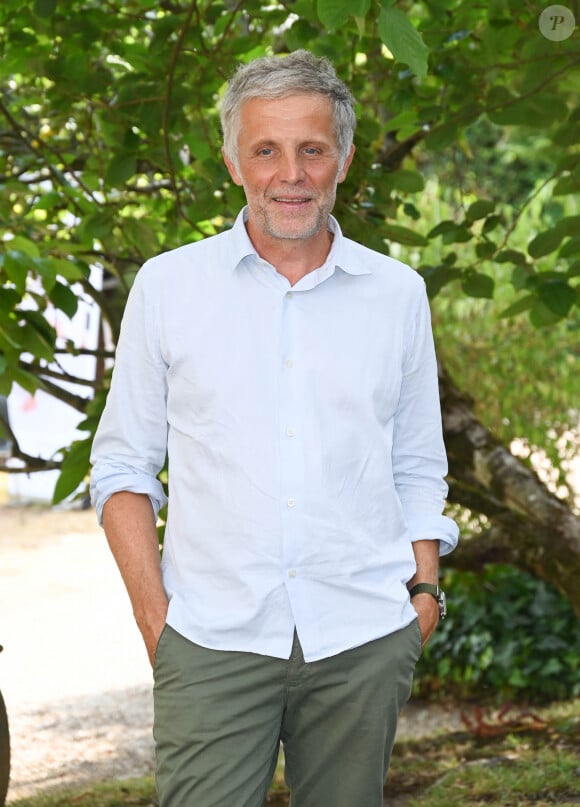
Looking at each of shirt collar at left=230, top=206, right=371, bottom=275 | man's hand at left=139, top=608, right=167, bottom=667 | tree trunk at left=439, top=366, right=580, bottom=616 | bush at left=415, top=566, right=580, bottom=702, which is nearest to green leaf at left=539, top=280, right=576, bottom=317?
tree trunk at left=439, top=366, right=580, bottom=616

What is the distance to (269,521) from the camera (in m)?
1.90

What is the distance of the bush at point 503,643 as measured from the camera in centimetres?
634

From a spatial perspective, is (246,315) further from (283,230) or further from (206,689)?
(206,689)

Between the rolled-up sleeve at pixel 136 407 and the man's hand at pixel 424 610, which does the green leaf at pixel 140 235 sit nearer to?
the rolled-up sleeve at pixel 136 407

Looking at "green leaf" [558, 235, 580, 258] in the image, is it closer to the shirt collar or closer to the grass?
the shirt collar

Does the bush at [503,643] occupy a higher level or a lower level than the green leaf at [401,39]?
lower

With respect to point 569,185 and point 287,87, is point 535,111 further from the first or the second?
point 287,87

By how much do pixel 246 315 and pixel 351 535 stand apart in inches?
15.8

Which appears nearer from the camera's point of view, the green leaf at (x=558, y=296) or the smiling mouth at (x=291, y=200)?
the smiling mouth at (x=291, y=200)

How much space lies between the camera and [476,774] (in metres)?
4.12

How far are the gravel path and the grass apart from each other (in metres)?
0.71

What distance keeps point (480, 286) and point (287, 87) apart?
1743mm

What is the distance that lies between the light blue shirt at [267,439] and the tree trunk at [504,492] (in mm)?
2174

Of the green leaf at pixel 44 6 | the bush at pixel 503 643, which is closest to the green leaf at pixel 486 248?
the green leaf at pixel 44 6
